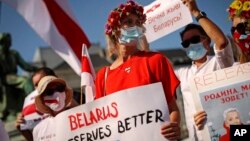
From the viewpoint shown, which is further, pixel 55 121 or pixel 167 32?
pixel 167 32

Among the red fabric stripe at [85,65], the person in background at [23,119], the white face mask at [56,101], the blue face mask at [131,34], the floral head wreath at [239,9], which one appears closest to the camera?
the blue face mask at [131,34]

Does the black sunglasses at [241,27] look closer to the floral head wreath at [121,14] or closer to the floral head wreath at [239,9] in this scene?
the floral head wreath at [239,9]

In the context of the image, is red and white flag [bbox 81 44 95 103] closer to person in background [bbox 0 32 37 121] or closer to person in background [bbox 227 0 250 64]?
person in background [bbox 227 0 250 64]

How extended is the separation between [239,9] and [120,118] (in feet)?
3.82

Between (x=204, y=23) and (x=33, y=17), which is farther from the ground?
(x=33, y=17)

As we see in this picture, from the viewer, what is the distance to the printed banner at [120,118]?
8.49 feet

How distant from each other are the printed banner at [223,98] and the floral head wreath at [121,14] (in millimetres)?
557

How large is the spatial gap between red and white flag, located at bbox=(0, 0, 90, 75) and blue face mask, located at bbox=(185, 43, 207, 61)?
2.53 m

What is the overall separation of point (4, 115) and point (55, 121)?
10181 mm

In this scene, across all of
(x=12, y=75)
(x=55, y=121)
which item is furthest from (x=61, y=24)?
(x=12, y=75)

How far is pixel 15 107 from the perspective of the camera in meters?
12.7

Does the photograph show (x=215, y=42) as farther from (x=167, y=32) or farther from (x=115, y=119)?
(x=167, y=32)

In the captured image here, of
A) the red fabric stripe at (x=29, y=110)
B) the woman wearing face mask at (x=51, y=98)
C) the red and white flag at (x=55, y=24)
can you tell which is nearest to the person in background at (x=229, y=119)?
the woman wearing face mask at (x=51, y=98)

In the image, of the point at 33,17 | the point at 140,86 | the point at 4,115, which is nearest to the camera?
the point at 140,86
